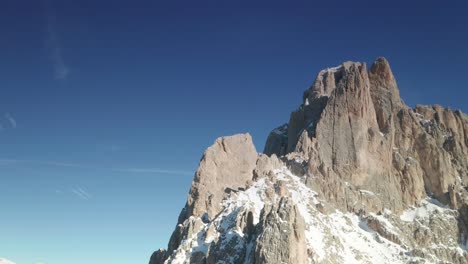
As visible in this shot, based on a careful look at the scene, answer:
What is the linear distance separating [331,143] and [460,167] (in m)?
45.9

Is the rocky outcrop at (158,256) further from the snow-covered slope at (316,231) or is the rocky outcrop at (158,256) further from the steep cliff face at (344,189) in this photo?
the snow-covered slope at (316,231)

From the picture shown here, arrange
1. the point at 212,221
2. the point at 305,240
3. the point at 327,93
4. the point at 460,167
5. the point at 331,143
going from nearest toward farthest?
the point at 305,240 < the point at 212,221 < the point at 331,143 < the point at 460,167 < the point at 327,93

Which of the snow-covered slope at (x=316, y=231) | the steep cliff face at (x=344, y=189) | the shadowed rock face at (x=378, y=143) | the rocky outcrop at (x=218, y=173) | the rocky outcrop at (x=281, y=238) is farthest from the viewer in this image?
the shadowed rock face at (x=378, y=143)

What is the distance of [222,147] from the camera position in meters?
150

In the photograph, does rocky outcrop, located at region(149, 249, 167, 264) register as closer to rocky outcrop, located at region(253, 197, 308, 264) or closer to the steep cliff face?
the steep cliff face

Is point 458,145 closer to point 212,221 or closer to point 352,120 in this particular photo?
point 352,120

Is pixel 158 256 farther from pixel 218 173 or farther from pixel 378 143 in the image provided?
pixel 378 143

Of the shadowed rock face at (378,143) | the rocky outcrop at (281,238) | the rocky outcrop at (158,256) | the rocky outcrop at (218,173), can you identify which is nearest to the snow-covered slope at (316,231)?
the rocky outcrop at (281,238)

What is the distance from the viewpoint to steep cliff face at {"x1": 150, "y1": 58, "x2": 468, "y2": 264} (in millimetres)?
106750

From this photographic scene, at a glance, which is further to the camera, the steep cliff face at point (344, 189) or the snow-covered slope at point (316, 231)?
the snow-covered slope at point (316, 231)

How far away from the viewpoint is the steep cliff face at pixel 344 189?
106750mm

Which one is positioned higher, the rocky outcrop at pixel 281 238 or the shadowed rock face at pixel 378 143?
the shadowed rock face at pixel 378 143

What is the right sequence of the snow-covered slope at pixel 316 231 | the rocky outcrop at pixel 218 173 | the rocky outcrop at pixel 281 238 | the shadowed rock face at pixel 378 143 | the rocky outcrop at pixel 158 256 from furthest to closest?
1. the shadowed rock face at pixel 378 143
2. the rocky outcrop at pixel 158 256
3. the rocky outcrop at pixel 218 173
4. the snow-covered slope at pixel 316 231
5. the rocky outcrop at pixel 281 238

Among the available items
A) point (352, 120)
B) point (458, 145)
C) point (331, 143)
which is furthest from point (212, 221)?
point (458, 145)
